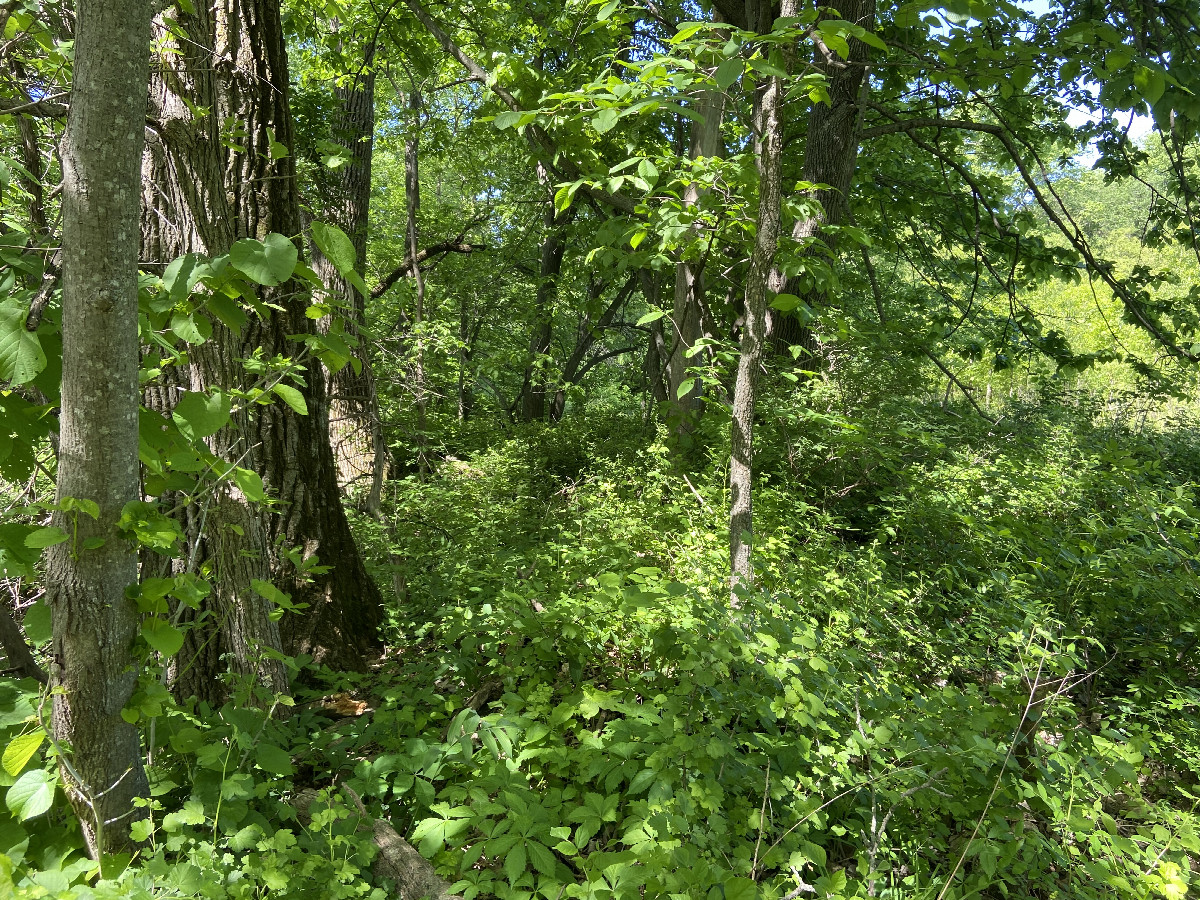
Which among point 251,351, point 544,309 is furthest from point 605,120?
point 544,309

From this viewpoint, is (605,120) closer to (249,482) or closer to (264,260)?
(264,260)

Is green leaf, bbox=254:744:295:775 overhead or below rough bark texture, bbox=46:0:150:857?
below

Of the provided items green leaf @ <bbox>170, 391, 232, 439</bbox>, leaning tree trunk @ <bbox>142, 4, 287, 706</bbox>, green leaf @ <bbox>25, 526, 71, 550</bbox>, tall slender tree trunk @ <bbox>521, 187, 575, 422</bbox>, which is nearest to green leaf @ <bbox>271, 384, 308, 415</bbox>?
green leaf @ <bbox>170, 391, 232, 439</bbox>

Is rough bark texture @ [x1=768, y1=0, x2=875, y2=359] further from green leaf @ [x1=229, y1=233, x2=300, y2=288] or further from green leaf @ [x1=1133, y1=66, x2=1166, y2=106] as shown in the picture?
green leaf @ [x1=229, y1=233, x2=300, y2=288]

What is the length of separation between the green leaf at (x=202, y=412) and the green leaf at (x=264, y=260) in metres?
0.38

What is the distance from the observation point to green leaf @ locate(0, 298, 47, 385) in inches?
50.4

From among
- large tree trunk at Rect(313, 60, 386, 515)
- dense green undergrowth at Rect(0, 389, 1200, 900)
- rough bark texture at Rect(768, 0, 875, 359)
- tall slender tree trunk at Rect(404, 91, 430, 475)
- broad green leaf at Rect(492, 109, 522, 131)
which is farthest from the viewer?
tall slender tree trunk at Rect(404, 91, 430, 475)

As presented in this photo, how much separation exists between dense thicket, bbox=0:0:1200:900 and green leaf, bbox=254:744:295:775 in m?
0.02

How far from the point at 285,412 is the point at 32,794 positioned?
6.40 ft

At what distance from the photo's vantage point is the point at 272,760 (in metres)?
1.96

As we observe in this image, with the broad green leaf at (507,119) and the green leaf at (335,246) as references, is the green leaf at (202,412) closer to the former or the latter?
the green leaf at (335,246)

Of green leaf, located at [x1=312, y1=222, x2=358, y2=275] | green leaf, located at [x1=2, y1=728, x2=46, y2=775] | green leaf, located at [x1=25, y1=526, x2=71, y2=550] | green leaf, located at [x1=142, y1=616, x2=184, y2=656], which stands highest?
green leaf, located at [x1=312, y1=222, x2=358, y2=275]

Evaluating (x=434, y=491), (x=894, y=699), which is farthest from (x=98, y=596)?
(x=434, y=491)

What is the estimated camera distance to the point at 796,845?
1884mm
